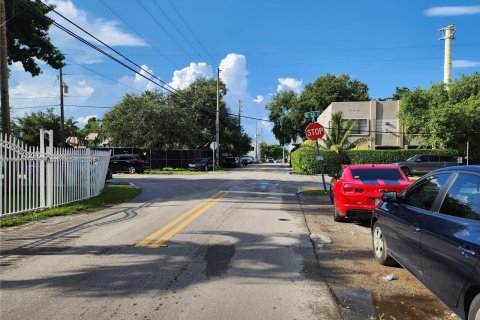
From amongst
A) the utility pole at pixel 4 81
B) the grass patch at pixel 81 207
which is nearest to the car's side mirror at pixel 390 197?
the grass patch at pixel 81 207

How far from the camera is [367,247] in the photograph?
25.9 ft

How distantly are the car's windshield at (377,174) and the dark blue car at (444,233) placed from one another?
460 centimetres

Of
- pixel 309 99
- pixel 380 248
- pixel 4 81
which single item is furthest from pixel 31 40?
pixel 309 99

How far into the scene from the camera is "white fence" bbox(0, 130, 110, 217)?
1069cm

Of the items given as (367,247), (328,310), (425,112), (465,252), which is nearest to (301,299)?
(328,310)

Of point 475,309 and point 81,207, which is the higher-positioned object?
point 475,309

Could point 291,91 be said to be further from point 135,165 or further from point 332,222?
point 332,222

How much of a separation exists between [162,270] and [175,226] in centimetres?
367

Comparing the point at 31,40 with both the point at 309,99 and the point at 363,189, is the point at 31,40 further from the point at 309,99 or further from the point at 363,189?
the point at 309,99

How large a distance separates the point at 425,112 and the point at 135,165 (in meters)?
25.9

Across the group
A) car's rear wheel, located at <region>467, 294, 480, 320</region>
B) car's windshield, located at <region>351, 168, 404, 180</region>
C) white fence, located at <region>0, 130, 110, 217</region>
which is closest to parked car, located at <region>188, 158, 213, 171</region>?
white fence, located at <region>0, 130, 110, 217</region>

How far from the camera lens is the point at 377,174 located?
10633 mm

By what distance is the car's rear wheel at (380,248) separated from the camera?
6.39 m

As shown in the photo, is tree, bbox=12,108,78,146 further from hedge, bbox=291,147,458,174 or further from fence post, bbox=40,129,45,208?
fence post, bbox=40,129,45,208
